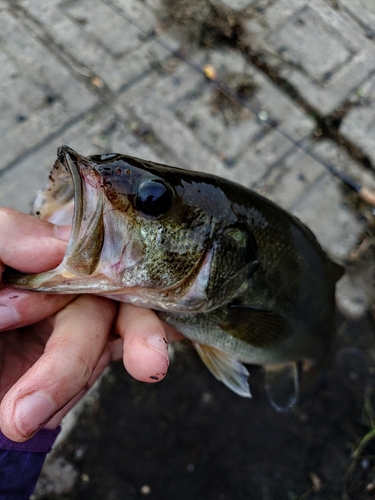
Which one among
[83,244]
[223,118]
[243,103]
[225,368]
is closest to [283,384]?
[225,368]

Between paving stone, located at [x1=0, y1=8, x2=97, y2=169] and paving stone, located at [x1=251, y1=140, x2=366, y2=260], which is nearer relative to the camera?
paving stone, located at [x1=0, y1=8, x2=97, y2=169]

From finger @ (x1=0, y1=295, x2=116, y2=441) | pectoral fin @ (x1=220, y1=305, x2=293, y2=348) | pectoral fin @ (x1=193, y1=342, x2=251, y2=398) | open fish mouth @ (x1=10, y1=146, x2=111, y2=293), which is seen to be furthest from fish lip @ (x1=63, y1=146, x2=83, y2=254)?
pectoral fin @ (x1=193, y1=342, x2=251, y2=398)

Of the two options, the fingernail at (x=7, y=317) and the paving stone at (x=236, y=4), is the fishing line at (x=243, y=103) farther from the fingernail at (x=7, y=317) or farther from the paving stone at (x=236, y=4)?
the fingernail at (x=7, y=317)

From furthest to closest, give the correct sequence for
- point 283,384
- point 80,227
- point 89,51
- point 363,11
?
point 363,11, point 89,51, point 283,384, point 80,227

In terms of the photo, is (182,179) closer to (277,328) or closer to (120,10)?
(277,328)

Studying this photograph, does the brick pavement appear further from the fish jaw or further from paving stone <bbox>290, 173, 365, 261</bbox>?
the fish jaw

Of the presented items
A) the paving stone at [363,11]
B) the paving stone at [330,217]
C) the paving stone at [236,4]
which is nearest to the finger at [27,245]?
the paving stone at [330,217]

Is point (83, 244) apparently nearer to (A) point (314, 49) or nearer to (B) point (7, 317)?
(B) point (7, 317)

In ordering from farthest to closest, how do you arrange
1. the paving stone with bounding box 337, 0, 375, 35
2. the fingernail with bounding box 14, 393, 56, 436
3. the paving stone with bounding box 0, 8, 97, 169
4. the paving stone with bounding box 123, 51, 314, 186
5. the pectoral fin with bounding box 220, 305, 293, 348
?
the paving stone with bounding box 337, 0, 375, 35 → the paving stone with bounding box 123, 51, 314, 186 → the paving stone with bounding box 0, 8, 97, 169 → the pectoral fin with bounding box 220, 305, 293, 348 → the fingernail with bounding box 14, 393, 56, 436
